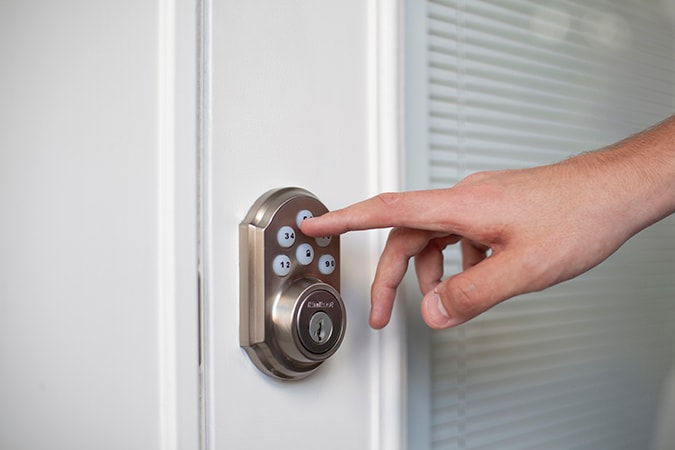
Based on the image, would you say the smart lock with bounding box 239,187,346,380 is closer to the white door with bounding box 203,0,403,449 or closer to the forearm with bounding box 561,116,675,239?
the white door with bounding box 203,0,403,449

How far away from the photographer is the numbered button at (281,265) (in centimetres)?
46

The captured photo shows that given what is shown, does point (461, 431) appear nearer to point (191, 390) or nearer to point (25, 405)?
point (191, 390)

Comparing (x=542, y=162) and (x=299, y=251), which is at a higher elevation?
(x=542, y=162)

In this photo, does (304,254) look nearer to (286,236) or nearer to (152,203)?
(286,236)

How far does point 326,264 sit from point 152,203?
148 mm

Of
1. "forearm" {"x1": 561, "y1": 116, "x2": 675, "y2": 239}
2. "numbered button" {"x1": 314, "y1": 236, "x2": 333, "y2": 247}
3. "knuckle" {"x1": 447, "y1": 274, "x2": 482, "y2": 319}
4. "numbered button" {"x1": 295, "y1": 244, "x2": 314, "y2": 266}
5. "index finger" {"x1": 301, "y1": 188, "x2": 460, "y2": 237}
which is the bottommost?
"knuckle" {"x1": 447, "y1": 274, "x2": 482, "y2": 319}

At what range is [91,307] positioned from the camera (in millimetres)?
402

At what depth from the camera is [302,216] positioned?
474 mm

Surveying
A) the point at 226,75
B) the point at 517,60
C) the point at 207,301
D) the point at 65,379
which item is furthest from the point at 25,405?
the point at 517,60

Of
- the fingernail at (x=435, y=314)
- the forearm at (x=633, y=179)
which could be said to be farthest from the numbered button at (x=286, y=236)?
the forearm at (x=633, y=179)

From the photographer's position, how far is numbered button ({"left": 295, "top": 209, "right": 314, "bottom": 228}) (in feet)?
1.54

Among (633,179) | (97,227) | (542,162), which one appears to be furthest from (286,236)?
(542,162)

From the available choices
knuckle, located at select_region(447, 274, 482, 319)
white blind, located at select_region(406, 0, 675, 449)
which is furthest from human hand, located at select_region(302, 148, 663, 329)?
white blind, located at select_region(406, 0, 675, 449)

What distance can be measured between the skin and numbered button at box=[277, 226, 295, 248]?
0.7 inches
